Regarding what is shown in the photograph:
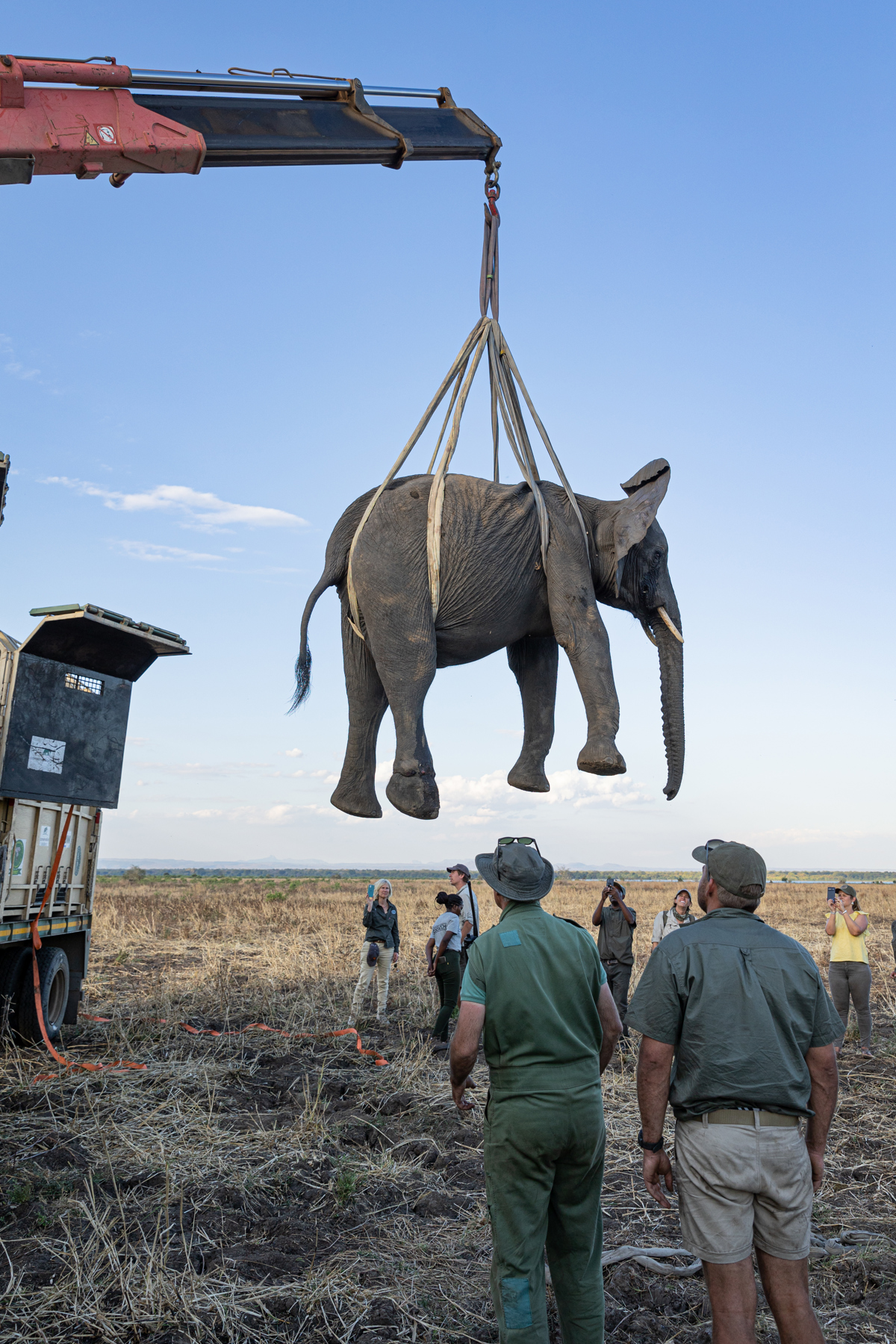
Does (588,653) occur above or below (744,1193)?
above


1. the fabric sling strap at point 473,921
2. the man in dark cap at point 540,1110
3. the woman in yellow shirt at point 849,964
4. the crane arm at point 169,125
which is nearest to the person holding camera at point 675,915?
the woman in yellow shirt at point 849,964

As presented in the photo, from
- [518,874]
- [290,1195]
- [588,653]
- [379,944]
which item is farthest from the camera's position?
[379,944]

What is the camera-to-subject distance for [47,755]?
8.93m

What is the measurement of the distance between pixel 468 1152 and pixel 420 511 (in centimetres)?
499

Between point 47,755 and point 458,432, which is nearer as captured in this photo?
point 458,432

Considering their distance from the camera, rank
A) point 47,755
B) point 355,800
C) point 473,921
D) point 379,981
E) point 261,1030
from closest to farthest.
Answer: point 355,800
point 47,755
point 473,921
point 261,1030
point 379,981

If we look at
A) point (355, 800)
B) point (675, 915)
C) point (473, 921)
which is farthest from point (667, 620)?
point (473, 921)

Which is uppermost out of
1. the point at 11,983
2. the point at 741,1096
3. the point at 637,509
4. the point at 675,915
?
the point at 637,509

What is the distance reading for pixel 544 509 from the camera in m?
3.85

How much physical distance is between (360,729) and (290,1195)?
3534mm

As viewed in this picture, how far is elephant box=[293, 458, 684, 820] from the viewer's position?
143 inches

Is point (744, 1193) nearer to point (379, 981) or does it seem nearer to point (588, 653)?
point (588, 653)

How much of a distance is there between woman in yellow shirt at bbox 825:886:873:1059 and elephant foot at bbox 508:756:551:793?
22.6ft

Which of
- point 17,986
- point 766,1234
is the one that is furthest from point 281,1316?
point 17,986
